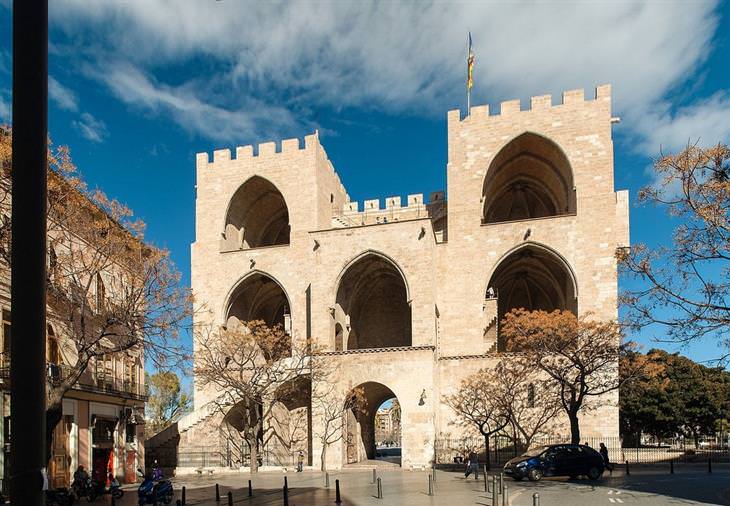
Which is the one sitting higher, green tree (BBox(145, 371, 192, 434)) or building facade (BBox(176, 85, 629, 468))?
building facade (BBox(176, 85, 629, 468))

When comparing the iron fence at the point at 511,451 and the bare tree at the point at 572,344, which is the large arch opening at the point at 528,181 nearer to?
the bare tree at the point at 572,344

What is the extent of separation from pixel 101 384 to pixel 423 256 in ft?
48.8

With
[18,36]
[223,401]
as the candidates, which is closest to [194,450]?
[223,401]

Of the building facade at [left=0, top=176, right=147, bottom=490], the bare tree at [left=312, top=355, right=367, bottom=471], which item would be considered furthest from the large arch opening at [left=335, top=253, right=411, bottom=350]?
the building facade at [left=0, top=176, right=147, bottom=490]

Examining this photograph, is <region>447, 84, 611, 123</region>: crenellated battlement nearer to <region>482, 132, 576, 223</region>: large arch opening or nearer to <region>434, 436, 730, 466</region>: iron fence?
<region>482, 132, 576, 223</region>: large arch opening

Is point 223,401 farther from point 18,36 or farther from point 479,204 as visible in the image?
A: point 18,36

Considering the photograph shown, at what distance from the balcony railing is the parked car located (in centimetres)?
1415

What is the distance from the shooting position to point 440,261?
109 feet

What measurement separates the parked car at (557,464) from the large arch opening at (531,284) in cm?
1100

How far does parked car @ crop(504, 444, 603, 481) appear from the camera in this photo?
20734 mm

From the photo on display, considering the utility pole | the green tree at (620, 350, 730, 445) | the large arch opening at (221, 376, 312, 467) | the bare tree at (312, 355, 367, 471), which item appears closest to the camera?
the utility pole

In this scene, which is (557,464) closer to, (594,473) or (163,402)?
(594,473)

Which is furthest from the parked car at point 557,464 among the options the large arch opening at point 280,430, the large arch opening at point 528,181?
the large arch opening at point 528,181

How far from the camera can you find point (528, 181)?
38656mm
